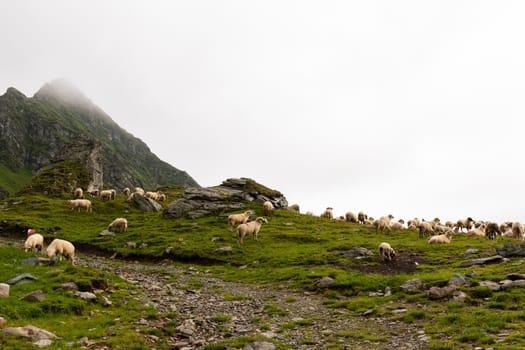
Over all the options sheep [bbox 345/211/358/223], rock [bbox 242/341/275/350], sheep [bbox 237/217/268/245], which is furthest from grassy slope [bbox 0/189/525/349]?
sheep [bbox 345/211/358/223]

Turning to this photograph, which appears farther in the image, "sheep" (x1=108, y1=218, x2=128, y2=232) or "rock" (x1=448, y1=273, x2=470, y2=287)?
"sheep" (x1=108, y1=218, x2=128, y2=232)

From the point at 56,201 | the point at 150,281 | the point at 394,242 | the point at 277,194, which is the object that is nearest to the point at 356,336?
the point at 150,281

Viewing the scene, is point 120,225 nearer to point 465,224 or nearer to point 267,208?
point 267,208

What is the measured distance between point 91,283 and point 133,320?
17.4ft

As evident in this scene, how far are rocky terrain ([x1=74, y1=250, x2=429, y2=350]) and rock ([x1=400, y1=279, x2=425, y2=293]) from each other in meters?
3.42

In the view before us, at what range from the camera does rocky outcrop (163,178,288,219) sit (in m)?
56.8

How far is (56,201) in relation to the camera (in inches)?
2650

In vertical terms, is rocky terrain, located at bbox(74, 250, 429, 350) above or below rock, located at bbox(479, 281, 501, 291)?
below

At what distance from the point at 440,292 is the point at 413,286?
8.33 feet

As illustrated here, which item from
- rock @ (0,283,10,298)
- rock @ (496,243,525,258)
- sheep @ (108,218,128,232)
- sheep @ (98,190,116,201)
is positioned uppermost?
sheep @ (98,190,116,201)

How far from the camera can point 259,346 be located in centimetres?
1409

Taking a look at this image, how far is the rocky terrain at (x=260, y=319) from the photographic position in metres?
14.8

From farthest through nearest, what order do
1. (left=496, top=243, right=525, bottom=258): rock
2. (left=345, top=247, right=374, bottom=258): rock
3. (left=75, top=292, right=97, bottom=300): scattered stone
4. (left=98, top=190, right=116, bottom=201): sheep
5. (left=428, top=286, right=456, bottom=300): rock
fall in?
(left=98, top=190, right=116, bottom=201): sheep
(left=345, top=247, right=374, bottom=258): rock
(left=496, top=243, right=525, bottom=258): rock
(left=428, top=286, right=456, bottom=300): rock
(left=75, top=292, right=97, bottom=300): scattered stone

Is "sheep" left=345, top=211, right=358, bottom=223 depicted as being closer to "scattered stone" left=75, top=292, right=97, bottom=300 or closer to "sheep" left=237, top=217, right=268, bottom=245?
"sheep" left=237, top=217, right=268, bottom=245
